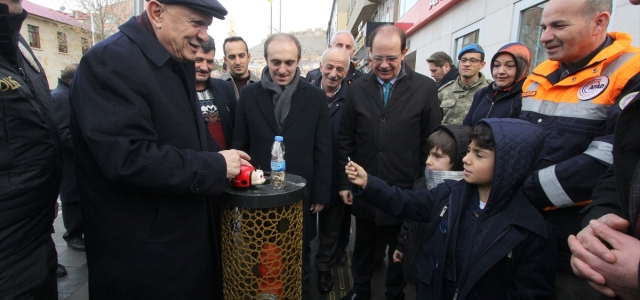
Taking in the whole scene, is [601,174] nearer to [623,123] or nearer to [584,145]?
[584,145]

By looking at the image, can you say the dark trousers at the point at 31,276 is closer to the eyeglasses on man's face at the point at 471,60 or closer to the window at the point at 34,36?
the eyeglasses on man's face at the point at 471,60

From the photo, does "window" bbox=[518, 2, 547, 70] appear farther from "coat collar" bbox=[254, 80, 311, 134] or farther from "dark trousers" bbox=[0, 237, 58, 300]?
"dark trousers" bbox=[0, 237, 58, 300]

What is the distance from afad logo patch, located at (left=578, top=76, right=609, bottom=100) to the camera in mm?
1594

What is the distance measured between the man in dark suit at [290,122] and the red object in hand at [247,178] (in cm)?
87

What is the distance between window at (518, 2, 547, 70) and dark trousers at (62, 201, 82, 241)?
5.66 m

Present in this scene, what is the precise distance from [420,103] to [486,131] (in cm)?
94

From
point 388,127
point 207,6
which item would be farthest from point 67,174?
point 388,127

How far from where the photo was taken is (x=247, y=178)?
5.42 feet

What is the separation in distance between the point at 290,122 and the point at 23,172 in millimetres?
1560

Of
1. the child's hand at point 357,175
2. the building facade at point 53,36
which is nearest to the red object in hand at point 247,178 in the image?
the child's hand at point 357,175

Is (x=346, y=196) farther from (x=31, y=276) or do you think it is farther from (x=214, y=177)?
(x=31, y=276)

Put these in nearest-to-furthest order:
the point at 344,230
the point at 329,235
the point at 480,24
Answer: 1. the point at 329,235
2. the point at 344,230
3. the point at 480,24

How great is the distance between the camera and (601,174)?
57.6 inches

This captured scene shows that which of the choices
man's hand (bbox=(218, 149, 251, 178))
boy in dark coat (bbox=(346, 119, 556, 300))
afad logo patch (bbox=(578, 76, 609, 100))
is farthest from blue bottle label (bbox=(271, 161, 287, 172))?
afad logo patch (bbox=(578, 76, 609, 100))
